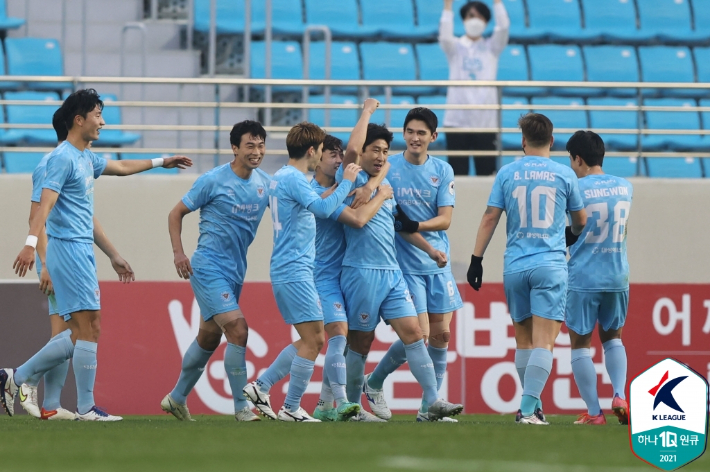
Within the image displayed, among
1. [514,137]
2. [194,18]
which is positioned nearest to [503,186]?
[514,137]

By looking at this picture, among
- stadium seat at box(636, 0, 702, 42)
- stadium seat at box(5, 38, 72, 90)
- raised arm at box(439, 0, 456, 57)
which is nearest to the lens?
raised arm at box(439, 0, 456, 57)

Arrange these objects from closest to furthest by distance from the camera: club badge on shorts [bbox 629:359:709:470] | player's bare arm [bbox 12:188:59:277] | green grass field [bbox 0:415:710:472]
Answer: club badge on shorts [bbox 629:359:709:470] → green grass field [bbox 0:415:710:472] → player's bare arm [bbox 12:188:59:277]

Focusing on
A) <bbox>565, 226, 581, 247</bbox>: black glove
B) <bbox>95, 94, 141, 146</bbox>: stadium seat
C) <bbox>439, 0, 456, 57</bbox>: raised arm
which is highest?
<bbox>439, 0, 456, 57</bbox>: raised arm

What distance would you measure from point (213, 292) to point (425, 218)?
1522mm

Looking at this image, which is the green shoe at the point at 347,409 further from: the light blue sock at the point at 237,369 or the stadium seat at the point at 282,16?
the stadium seat at the point at 282,16

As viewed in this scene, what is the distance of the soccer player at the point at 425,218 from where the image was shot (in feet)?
26.4

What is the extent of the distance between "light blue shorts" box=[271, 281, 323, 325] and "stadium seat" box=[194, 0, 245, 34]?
7740 mm

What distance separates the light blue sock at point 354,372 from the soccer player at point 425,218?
277 millimetres

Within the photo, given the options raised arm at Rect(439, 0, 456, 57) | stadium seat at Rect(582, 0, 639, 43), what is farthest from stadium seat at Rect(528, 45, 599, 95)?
raised arm at Rect(439, 0, 456, 57)

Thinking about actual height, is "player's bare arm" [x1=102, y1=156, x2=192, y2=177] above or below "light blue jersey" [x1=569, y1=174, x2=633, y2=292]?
above

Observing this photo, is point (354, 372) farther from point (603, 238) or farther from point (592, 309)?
point (603, 238)

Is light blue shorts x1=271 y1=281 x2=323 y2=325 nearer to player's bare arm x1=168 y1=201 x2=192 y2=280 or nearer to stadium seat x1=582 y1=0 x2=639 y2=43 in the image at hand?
player's bare arm x1=168 y1=201 x2=192 y2=280

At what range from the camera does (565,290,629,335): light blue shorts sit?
8008 millimetres

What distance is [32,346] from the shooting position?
32.7 ft
